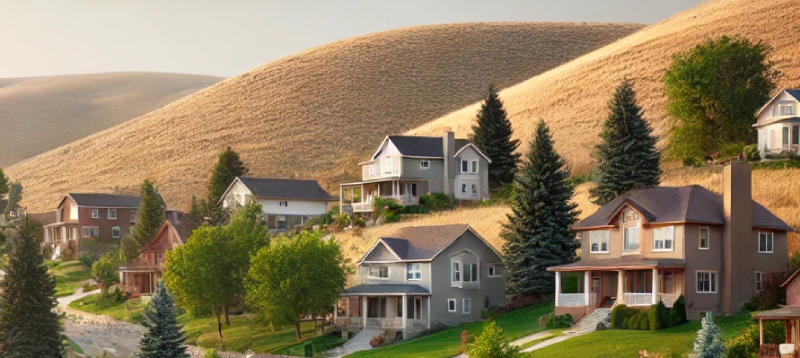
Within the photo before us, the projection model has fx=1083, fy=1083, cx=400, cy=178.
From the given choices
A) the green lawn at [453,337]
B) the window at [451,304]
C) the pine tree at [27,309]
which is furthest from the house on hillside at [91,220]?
the green lawn at [453,337]

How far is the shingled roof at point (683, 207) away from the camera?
175 ft

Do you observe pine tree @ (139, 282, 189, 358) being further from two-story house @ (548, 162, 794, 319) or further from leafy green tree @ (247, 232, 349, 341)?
two-story house @ (548, 162, 794, 319)

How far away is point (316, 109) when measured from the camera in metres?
156

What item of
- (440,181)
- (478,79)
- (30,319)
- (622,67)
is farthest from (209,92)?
(30,319)

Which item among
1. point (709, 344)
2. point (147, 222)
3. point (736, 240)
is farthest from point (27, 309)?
point (147, 222)

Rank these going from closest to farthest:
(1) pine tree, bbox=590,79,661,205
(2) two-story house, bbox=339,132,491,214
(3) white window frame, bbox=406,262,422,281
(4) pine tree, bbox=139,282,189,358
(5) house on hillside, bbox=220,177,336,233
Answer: (4) pine tree, bbox=139,282,189,358 → (3) white window frame, bbox=406,262,422,281 → (1) pine tree, bbox=590,79,661,205 → (2) two-story house, bbox=339,132,491,214 → (5) house on hillside, bbox=220,177,336,233

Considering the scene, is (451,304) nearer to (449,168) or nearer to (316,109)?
(449,168)

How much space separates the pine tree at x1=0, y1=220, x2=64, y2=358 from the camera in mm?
52438

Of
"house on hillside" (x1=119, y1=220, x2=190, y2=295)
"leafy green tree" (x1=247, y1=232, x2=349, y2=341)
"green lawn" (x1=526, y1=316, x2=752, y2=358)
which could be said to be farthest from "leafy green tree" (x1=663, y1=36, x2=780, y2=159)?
"house on hillside" (x1=119, y1=220, x2=190, y2=295)

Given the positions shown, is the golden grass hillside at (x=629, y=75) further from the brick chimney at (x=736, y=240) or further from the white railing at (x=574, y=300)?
the brick chimney at (x=736, y=240)

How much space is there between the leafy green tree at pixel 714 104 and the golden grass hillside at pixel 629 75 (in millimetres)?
12400

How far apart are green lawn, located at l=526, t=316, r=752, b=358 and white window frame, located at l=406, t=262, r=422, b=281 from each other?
16616 mm

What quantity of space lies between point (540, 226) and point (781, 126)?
23.2m

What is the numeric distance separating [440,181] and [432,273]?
2857 cm
